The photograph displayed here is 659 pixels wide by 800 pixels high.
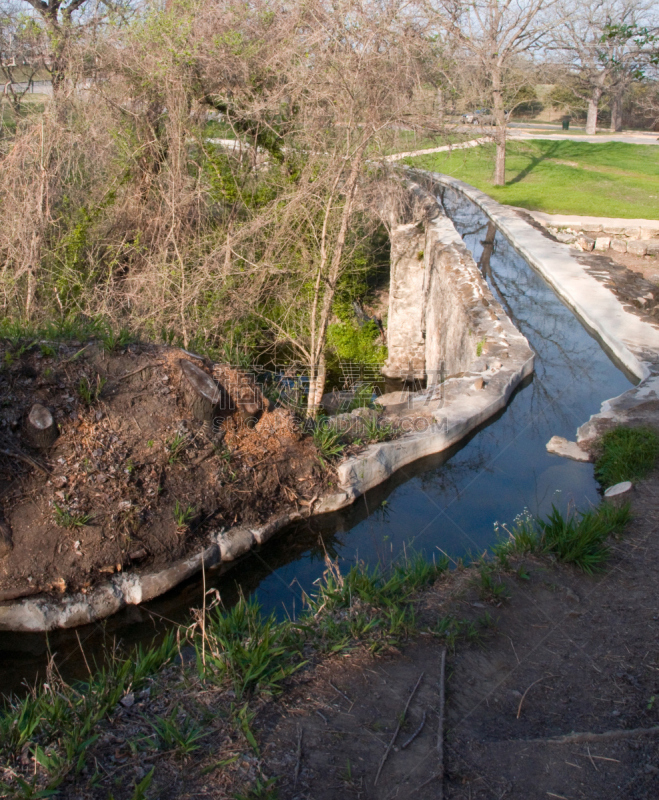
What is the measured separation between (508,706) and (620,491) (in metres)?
2.83

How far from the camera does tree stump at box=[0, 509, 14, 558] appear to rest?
5.01 meters

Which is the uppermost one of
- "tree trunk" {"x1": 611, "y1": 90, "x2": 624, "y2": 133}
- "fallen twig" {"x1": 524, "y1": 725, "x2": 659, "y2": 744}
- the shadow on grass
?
"tree trunk" {"x1": 611, "y1": 90, "x2": 624, "y2": 133}

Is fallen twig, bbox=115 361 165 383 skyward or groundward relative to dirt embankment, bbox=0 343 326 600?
skyward

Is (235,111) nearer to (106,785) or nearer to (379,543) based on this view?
(379,543)

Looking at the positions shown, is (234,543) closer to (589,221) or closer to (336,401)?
(336,401)

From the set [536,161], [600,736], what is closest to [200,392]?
[600,736]

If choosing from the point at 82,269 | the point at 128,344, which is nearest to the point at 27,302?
the point at 82,269

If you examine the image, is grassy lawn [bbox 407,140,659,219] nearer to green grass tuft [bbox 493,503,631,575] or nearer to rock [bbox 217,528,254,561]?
rock [bbox 217,528,254,561]

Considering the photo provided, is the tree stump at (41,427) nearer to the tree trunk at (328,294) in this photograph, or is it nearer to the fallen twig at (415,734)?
the tree trunk at (328,294)

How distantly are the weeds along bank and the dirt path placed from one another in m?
4.41

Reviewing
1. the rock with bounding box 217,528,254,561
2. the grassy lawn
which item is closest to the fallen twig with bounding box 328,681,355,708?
the rock with bounding box 217,528,254,561

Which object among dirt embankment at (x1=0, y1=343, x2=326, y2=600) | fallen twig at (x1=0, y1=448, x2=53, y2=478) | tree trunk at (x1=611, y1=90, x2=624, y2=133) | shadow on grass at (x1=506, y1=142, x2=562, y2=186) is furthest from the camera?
tree trunk at (x1=611, y1=90, x2=624, y2=133)

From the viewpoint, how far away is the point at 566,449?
6777 mm

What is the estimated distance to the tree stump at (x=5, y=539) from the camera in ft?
16.4
